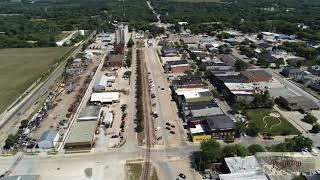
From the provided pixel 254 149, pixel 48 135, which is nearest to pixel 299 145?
pixel 254 149

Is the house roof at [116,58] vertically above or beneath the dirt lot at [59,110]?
above

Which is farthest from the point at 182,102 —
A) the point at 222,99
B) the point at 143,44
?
the point at 143,44

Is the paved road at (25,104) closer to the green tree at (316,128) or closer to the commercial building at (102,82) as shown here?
the commercial building at (102,82)

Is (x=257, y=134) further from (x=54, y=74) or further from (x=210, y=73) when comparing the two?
(x=54, y=74)

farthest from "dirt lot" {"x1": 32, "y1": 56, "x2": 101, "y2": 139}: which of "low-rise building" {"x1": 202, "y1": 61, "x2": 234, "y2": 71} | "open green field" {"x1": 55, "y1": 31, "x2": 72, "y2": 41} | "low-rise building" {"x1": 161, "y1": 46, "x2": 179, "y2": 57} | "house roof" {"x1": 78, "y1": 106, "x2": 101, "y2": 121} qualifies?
"open green field" {"x1": 55, "y1": 31, "x2": 72, "y2": 41}

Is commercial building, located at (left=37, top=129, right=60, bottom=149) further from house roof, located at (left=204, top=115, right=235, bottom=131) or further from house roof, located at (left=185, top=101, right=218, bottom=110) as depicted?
house roof, located at (left=204, top=115, right=235, bottom=131)

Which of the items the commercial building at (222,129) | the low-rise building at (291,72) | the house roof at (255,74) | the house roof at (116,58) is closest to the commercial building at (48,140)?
the commercial building at (222,129)
